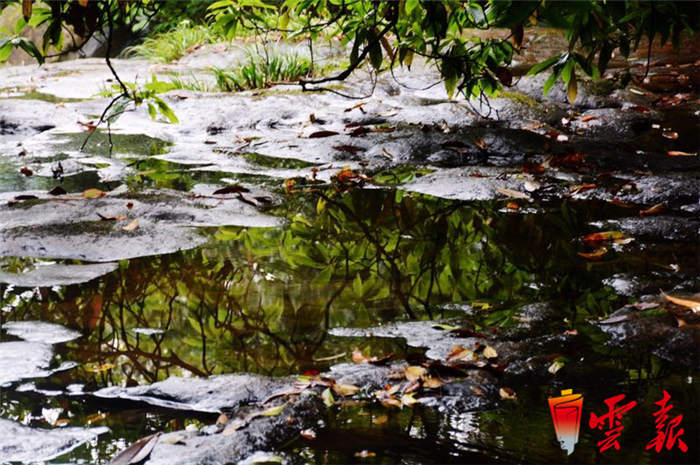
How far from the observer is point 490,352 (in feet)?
6.77

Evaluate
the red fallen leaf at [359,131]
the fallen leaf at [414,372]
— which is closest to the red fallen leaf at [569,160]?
the red fallen leaf at [359,131]

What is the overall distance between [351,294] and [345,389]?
0.79m

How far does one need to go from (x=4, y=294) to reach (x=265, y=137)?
3354 mm

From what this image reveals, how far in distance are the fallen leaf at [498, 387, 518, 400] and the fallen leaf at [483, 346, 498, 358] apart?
0.17 meters

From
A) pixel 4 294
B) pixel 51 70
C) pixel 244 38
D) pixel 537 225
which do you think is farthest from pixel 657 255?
pixel 51 70

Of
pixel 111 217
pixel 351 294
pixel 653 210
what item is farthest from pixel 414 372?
pixel 653 210

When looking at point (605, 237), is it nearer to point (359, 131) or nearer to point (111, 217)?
point (111, 217)

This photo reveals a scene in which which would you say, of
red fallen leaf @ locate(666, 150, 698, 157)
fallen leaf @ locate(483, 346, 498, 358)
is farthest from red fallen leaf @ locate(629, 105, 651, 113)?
fallen leaf @ locate(483, 346, 498, 358)

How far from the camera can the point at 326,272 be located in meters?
2.86

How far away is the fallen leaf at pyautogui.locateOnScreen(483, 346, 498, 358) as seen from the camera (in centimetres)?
205

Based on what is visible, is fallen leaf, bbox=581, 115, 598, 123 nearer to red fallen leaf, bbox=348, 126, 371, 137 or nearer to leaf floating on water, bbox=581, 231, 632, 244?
red fallen leaf, bbox=348, 126, 371, 137

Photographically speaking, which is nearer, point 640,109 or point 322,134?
point 322,134

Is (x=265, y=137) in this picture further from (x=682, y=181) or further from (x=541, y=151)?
(x=682, y=181)

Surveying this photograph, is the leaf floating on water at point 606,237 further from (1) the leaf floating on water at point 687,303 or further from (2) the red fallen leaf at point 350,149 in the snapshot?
(2) the red fallen leaf at point 350,149
